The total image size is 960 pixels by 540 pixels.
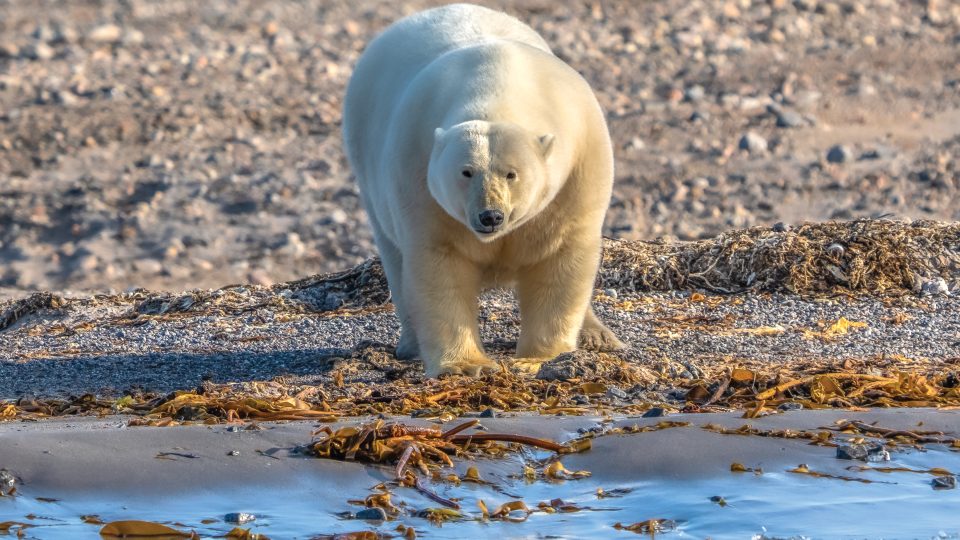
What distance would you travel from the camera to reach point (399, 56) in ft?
25.9

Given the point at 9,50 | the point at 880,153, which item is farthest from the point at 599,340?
the point at 9,50

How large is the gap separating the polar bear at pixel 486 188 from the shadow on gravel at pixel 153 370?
1.73ft

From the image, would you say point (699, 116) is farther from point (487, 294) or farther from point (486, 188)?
point (486, 188)

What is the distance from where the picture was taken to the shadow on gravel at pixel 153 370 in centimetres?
755

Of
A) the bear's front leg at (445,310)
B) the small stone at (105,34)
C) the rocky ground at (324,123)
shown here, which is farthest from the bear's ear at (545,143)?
the small stone at (105,34)

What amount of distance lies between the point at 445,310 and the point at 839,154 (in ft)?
27.2

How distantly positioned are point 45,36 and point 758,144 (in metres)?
7.78

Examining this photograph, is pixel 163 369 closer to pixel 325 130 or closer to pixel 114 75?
pixel 325 130

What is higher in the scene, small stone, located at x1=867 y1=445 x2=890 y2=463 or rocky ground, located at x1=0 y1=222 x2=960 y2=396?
rocky ground, located at x1=0 y1=222 x2=960 y2=396

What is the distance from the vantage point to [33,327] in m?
9.20

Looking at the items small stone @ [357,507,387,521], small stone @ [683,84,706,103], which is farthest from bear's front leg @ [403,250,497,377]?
small stone @ [683,84,706,103]

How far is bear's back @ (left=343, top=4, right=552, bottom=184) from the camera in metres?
7.70

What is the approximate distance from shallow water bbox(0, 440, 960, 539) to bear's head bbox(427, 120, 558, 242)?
47.6 inches

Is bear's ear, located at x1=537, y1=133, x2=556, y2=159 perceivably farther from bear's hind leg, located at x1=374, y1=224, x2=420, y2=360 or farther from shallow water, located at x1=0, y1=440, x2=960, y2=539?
shallow water, located at x1=0, y1=440, x2=960, y2=539
